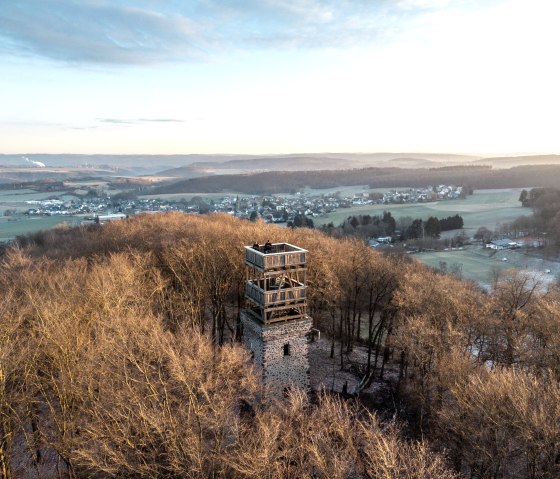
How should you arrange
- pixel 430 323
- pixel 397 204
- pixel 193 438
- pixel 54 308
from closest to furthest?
pixel 193 438, pixel 54 308, pixel 430 323, pixel 397 204

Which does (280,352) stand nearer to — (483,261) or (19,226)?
(483,261)

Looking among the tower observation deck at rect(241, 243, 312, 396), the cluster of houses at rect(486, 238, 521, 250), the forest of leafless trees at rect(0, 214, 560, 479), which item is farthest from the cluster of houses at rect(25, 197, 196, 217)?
the tower observation deck at rect(241, 243, 312, 396)

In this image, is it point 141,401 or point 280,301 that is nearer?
point 141,401

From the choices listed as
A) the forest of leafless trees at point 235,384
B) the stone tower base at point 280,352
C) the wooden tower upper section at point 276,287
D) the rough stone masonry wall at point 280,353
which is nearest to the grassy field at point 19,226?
the forest of leafless trees at point 235,384

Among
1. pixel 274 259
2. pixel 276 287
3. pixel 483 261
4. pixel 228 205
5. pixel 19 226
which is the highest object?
pixel 274 259

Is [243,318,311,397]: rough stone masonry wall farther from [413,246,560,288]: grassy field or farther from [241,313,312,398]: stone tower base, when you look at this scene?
[413,246,560,288]: grassy field

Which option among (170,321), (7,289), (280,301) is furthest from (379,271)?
(7,289)

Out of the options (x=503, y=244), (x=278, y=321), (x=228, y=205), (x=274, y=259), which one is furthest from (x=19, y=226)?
(x=503, y=244)

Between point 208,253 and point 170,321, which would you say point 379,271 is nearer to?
point 208,253
